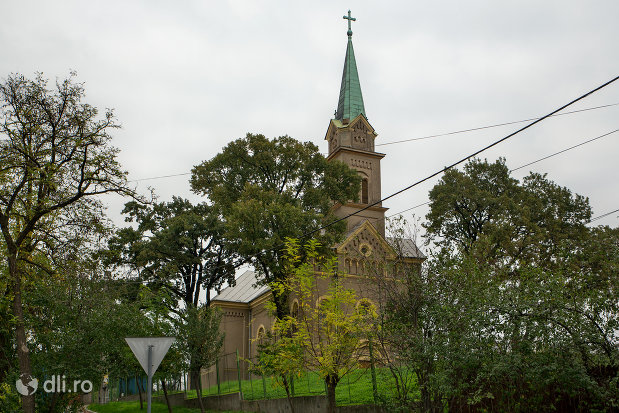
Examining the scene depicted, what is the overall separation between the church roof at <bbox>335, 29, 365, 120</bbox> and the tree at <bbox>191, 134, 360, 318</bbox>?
45.7ft

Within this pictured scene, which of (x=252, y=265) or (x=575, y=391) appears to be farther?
(x=252, y=265)

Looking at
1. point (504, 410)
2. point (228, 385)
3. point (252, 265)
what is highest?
point (252, 265)

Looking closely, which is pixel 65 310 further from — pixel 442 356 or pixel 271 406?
pixel 442 356

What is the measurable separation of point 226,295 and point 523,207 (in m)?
26.5

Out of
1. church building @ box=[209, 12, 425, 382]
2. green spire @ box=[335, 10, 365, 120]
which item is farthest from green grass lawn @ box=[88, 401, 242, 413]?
green spire @ box=[335, 10, 365, 120]

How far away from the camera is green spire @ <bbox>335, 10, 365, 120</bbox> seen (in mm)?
46562

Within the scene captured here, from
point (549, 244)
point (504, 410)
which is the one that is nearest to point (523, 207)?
point (549, 244)

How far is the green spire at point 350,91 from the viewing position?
153 feet

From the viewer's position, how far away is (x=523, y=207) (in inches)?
1372

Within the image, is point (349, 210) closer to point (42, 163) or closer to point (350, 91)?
point (350, 91)

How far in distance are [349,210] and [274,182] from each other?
1180cm

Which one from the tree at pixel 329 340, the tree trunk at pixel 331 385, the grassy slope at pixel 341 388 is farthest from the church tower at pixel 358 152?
the tree trunk at pixel 331 385

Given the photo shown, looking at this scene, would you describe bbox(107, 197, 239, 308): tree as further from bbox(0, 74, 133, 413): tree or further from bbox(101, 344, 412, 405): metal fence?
bbox(0, 74, 133, 413): tree

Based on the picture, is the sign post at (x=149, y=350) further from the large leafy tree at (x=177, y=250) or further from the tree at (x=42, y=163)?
the large leafy tree at (x=177, y=250)
